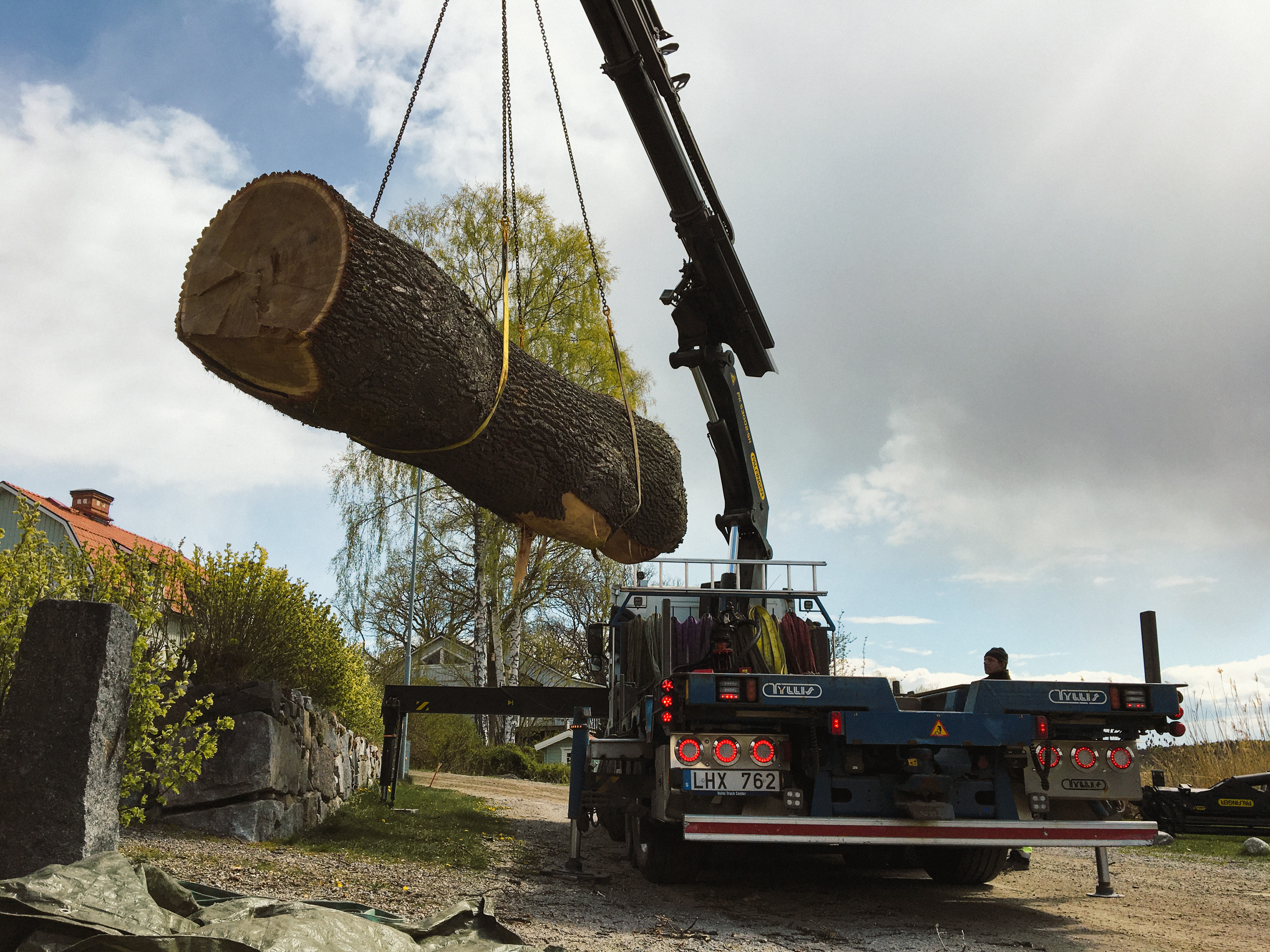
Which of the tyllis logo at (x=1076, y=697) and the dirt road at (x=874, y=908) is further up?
the tyllis logo at (x=1076, y=697)

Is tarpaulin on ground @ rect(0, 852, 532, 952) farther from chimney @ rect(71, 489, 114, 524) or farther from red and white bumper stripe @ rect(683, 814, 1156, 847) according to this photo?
chimney @ rect(71, 489, 114, 524)

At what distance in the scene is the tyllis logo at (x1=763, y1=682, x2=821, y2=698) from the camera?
5.15 metres

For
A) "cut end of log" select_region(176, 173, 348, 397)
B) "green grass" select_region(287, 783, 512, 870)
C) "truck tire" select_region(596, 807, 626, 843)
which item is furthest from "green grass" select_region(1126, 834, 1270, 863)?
"cut end of log" select_region(176, 173, 348, 397)

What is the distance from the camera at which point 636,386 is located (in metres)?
20.1

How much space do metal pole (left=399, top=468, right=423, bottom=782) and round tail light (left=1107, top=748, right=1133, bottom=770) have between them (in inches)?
429

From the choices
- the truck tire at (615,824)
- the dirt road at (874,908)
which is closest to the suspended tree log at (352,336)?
the dirt road at (874,908)

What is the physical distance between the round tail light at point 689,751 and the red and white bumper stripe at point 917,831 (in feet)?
0.95

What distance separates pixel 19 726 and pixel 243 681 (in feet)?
10.0

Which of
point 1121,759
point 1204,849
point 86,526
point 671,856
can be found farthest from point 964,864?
point 86,526

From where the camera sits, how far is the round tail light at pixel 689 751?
521 centimetres

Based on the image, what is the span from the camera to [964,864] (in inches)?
260

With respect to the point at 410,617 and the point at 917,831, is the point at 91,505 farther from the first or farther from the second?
the point at 917,831

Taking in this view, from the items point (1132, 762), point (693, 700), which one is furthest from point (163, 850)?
point (1132, 762)

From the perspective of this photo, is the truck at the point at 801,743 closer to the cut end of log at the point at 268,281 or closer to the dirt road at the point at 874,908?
the dirt road at the point at 874,908
